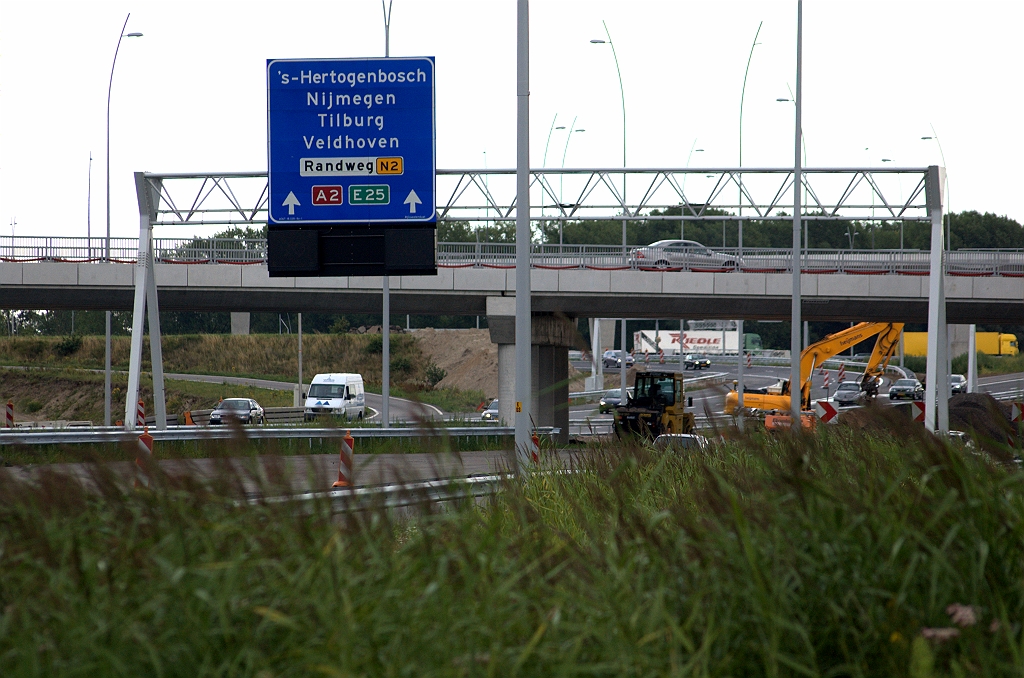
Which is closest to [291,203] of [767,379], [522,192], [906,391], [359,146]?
[359,146]

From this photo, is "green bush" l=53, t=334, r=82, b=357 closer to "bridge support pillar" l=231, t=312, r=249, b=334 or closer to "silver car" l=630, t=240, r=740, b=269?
"bridge support pillar" l=231, t=312, r=249, b=334

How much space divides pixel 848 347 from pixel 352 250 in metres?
26.8

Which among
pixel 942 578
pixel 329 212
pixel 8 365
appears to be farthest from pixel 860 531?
pixel 8 365

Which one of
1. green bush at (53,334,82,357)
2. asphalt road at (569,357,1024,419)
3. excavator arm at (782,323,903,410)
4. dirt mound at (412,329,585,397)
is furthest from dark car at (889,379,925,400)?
green bush at (53,334,82,357)

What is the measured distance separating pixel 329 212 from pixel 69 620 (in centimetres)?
1427

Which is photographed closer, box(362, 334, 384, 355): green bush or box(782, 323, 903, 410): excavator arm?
box(782, 323, 903, 410): excavator arm

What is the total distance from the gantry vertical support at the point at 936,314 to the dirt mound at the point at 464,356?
54.2m

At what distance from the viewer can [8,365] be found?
248ft

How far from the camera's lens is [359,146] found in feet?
56.5

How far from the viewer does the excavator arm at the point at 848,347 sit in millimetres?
35688

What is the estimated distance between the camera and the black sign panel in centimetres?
1681

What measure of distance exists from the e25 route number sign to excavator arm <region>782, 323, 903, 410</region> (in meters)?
20.2

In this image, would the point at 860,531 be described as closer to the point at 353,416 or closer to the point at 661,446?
the point at 661,446

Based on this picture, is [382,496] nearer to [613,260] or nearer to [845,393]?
[613,260]
